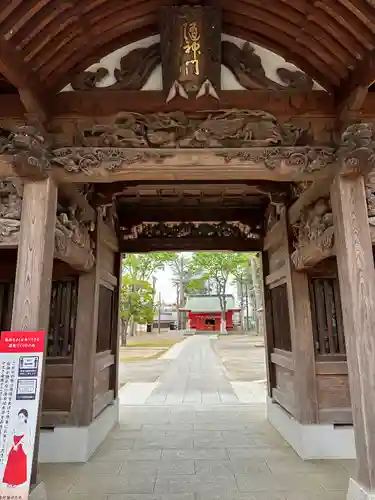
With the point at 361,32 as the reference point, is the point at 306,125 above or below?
below

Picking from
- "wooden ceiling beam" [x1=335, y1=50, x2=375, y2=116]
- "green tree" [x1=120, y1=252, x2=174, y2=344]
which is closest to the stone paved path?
"wooden ceiling beam" [x1=335, y1=50, x2=375, y2=116]

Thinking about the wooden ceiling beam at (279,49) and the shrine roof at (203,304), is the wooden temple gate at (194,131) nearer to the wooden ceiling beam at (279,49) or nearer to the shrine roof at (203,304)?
the wooden ceiling beam at (279,49)

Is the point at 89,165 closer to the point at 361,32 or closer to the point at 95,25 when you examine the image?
the point at 95,25

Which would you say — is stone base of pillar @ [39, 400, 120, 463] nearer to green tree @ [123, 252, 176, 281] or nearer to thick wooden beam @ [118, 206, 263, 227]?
thick wooden beam @ [118, 206, 263, 227]

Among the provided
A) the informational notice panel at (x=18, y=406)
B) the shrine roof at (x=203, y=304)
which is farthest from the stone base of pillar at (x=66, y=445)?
the shrine roof at (x=203, y=304)

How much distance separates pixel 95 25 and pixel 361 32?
201 cm

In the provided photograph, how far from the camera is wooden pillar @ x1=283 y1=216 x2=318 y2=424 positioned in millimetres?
3928

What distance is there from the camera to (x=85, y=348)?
4047mm

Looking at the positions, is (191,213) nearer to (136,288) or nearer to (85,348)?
(85,348)

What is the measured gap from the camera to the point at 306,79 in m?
3.07

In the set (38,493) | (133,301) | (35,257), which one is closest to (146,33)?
(35,257)

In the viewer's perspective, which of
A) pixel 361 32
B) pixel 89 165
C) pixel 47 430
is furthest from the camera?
pixel 47 430

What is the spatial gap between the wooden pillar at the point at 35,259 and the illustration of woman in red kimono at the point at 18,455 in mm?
220

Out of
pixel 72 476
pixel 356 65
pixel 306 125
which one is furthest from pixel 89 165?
pixel 72 476
